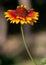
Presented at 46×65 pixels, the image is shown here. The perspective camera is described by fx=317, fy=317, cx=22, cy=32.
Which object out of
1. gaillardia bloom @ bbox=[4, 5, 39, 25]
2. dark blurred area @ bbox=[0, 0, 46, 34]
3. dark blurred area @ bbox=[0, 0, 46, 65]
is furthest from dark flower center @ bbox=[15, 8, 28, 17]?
dark blurred area @ bbox=[0, 0, 46, 34]

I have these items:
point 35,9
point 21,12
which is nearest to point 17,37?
point 35,9

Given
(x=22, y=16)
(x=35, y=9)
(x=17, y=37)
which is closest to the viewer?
(x=22, y=16)

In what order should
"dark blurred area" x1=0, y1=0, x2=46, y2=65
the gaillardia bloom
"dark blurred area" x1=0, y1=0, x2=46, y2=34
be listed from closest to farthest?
A: the gaillardia bloom < "dark blurred area" x1=0, y1=0, x2=46, y2=65 < "dark blurred area" x1=0, y1=0, x2=46, y2=34

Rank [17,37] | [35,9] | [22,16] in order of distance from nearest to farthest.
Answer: [22,16], [35,9], [17,37]

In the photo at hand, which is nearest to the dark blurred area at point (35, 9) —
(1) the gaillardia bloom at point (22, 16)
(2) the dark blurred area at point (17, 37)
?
(2) the dark blurred area at point (17, 37)

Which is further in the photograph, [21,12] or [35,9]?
[35,9]

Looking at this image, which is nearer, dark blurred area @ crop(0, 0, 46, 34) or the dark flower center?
the dark flower center

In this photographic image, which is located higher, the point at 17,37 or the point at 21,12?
the point at 21,12

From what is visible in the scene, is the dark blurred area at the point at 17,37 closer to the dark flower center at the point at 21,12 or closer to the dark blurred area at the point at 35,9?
the dark blurred area at the point at 35,9

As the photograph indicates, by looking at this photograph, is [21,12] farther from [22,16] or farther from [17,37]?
[17,37]

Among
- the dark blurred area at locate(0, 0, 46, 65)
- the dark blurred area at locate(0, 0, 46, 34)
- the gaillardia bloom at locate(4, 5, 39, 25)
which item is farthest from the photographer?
the dark blurred area at locate(0, 0, 46, 34)

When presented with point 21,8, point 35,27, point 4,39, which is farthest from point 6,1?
point 21,8

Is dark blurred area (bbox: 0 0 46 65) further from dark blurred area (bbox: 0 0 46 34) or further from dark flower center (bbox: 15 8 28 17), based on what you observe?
dark flower center (bbox: 15 8 28 17)
